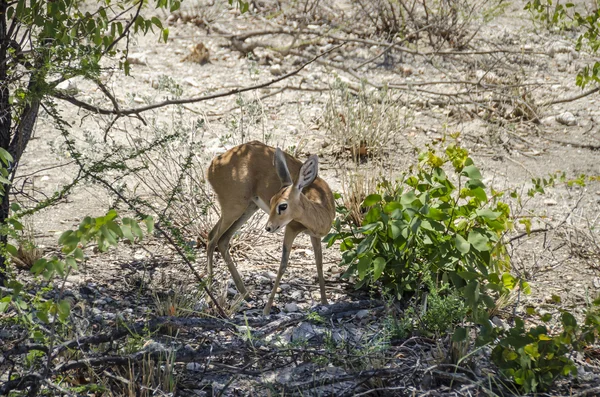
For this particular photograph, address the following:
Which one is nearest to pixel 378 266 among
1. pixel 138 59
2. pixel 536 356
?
pixel 536 356

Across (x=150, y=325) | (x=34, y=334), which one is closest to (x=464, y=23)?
(x=150, y=325)

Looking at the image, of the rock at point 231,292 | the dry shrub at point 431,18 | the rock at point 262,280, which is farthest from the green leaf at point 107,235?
the dry shrub at point 431,18

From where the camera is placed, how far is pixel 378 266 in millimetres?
4621

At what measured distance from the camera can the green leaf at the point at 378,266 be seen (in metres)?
4.55

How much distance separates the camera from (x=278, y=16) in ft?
36.9

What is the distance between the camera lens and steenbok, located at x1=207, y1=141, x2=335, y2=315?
16.9 ft

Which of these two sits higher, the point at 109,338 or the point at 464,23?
the point at 464,23

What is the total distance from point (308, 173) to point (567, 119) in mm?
4505

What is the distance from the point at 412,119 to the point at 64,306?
5.64 metres

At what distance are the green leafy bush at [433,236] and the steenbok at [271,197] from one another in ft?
1.41

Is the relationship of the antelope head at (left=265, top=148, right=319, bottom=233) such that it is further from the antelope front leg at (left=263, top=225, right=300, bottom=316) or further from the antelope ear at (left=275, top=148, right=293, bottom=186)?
the antelope front leg at (left=263, top=225, right=300, bottom=316)

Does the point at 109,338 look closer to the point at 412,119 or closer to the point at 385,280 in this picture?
the point at 385,280

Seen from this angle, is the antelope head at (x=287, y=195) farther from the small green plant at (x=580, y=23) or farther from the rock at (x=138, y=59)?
the rock at (x=138, y=59)

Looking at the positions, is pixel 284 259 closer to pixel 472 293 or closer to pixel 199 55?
pixel 472 293
